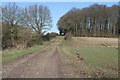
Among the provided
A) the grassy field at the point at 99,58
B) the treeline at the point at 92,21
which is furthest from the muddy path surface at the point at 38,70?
the treeline at the point at 92,21

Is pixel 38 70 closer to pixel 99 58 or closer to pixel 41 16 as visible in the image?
pixel 99 58

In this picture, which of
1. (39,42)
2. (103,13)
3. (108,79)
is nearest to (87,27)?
(103,13)

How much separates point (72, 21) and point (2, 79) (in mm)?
39781

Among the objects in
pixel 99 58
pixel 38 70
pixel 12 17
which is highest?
pixel 12 17

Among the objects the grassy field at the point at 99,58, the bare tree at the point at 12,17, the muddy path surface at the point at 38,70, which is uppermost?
the bare tree at the point at 12,17

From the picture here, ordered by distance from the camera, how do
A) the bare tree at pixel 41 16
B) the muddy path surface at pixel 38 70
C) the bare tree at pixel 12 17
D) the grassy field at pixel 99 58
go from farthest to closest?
1. the bare tree at pixel 41 16
2. the bare tree at pixel 12 17
3. the grassy field at pixel 99 58
4. the muddy path surface at pixel 38 70

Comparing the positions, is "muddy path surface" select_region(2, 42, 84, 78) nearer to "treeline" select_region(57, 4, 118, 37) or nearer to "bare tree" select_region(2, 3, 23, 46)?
"bare tree" select_region(2, 3, 23, 46)

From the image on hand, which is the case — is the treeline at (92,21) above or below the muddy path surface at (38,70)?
above

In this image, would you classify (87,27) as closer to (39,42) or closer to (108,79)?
(39,42)

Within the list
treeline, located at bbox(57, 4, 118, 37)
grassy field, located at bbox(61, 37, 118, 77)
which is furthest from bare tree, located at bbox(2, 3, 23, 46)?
→ treeline, located at bbox(57, 4, 118, 37)

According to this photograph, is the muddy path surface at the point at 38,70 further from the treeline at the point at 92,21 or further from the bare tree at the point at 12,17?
the treeline at the point at 92,21

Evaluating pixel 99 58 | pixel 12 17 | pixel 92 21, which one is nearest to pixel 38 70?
pixel 99 58

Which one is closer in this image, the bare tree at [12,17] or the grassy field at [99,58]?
the grassy field at [99,58]

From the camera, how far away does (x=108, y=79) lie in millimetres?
4227
